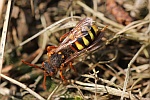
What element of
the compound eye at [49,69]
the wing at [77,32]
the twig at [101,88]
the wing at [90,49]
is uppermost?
the wing at [77,32]

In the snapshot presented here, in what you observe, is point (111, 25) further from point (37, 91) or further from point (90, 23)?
point (37, 91)

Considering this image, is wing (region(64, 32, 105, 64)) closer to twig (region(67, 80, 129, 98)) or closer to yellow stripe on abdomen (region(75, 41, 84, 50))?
yellow stripe on abdomen (region(75, 41, 84, 50))

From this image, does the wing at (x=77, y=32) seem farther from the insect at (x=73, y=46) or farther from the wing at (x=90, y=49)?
the wing at (x=90, y=49)

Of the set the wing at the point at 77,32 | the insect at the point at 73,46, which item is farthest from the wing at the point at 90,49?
the wing at the point at 77,32

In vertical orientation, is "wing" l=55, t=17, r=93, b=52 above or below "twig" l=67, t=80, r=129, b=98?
above

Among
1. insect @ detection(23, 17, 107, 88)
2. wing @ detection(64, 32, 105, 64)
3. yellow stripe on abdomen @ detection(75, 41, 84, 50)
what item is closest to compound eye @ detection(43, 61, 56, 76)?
insect @ detection(23, 17, 107, 88)

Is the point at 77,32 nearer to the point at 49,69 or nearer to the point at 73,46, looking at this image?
the point at 73,46

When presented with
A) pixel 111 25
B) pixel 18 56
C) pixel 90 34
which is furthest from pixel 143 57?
pixel 18 56
